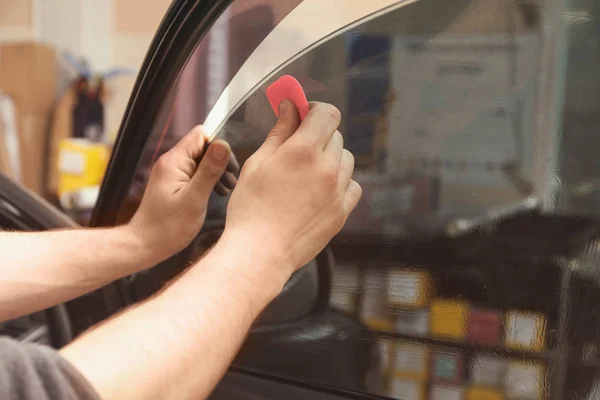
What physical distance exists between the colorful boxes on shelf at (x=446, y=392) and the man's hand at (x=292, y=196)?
0.21m

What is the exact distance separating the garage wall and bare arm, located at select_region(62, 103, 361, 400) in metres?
2.40

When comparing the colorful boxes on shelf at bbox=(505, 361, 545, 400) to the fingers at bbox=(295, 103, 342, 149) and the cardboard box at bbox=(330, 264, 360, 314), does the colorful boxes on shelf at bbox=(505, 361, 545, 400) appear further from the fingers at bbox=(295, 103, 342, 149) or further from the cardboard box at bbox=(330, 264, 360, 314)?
the fingers at bbox=(295, 103, 342, 149)

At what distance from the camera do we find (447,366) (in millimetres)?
564

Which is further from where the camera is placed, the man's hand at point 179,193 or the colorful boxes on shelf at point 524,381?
the man's hand at point 179,193

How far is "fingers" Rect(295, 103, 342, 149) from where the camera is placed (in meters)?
0.50

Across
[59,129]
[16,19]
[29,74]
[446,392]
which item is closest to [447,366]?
[446,392]

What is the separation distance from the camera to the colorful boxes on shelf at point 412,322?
1.87 feet

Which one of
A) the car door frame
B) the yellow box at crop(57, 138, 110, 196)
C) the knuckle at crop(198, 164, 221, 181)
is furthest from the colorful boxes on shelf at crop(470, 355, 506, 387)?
the yellow box at crop(57, 138, 110, 196)

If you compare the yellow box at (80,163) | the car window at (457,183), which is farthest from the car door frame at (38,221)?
the yellow box at (80,163)

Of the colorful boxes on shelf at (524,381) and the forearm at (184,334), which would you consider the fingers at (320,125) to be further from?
the colorful boxes on shelf at (524,381)

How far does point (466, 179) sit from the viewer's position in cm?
54

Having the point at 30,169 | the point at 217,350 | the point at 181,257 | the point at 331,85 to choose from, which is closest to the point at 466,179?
the point at 331,85

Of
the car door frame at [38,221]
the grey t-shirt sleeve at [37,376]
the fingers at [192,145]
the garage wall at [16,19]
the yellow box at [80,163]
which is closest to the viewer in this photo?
the grey t-shirt sleeve at [37,376]

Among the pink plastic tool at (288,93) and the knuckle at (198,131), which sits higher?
the pink plastic tool at (288,93)
